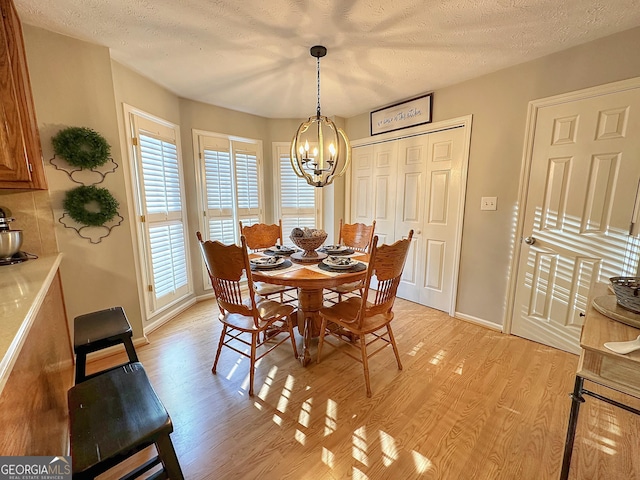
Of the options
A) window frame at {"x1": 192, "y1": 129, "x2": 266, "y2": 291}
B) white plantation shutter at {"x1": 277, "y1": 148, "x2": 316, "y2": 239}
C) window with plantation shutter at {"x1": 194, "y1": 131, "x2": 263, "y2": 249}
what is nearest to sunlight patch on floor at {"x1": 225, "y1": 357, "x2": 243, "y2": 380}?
window frame at {"x1": 192, "y1": 129, "x2": 266, "y2": 291}

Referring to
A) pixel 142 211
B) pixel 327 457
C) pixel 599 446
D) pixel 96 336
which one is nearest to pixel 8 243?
pixel 96 336


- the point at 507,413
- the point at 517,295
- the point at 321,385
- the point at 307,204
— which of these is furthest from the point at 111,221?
the point at 517,295

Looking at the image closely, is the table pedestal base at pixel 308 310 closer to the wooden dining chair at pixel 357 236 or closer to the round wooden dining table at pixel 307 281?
the round wooden dining table at pixel 307 281

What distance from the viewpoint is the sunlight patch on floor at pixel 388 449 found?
1.33 m

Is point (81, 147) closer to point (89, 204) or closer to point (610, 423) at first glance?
point (89, 204)

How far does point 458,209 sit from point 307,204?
2.00 metres

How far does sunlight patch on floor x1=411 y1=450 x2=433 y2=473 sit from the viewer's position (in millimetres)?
1284

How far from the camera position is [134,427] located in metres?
0.81

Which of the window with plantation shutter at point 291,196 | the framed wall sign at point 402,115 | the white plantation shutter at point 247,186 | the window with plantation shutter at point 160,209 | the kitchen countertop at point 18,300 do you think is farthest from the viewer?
the window with plantation shutter at point 291,196

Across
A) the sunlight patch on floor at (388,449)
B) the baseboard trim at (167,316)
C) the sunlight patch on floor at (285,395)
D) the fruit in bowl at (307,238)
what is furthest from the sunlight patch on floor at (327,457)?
the baseboard trim at (167,316)

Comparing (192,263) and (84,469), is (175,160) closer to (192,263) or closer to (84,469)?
(192,263)

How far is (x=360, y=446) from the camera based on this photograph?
4.61ft

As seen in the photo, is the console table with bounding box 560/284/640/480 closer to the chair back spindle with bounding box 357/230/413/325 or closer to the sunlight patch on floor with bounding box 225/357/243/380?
the chair back spindle with bounding box 357/230/413/325

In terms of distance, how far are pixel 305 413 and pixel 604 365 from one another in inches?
55.4
